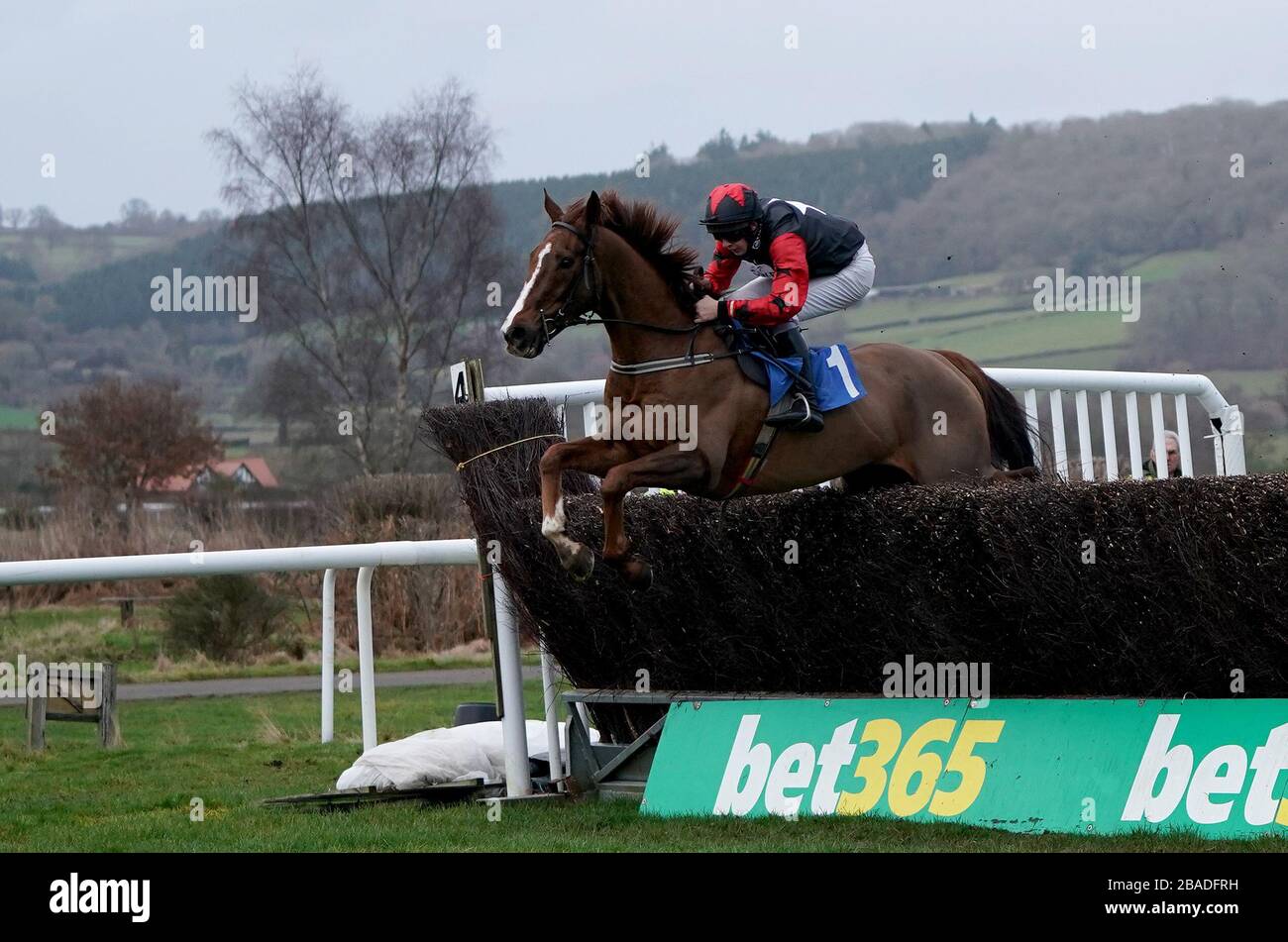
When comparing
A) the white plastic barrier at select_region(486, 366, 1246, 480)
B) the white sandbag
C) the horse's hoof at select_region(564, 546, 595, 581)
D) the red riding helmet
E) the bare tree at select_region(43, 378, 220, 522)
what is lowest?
the bare tree at select_region(43, 378, 220, 522)

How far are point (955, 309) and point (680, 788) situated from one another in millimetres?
35978

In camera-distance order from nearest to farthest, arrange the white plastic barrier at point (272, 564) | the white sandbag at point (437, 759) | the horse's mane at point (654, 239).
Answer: the horse's mane at point (654, 239), the white sandbag at point (437, 759), the white plastic barrier at point (272, 564)

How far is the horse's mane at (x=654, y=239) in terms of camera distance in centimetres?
670

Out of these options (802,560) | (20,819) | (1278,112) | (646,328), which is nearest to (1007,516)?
(802,560)

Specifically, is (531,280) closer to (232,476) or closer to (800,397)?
(800,397)

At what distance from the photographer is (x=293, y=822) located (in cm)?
649

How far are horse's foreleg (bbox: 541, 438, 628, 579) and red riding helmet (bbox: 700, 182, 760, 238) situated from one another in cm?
104

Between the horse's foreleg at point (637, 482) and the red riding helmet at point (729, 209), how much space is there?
0.99 m

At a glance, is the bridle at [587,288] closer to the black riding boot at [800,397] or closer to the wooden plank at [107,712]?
the black riding boot at [800,397]

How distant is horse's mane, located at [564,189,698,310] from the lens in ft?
22.0

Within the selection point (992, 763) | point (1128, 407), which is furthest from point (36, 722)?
point (1128, 407)

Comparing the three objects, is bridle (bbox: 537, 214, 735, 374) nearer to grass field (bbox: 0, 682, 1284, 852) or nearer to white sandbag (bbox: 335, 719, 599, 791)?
grass field (bbox: 0, 682, 1284, 852)

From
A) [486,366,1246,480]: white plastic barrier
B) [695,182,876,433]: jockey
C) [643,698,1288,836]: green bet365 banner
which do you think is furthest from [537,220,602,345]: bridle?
[643,698,1288,836]: green bet365 banner

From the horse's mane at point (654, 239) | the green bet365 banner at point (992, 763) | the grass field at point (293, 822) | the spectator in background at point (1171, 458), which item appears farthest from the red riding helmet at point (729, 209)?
the spectator in background at point (1171, 458)
